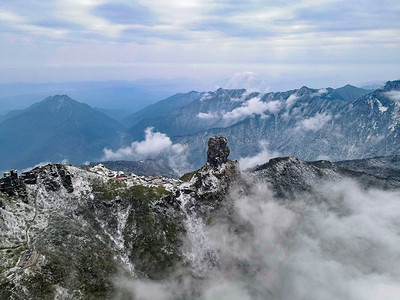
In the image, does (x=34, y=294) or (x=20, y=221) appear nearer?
(x=34, y=294)

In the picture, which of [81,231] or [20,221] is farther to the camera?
[81,231]

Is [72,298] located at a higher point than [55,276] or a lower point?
lower

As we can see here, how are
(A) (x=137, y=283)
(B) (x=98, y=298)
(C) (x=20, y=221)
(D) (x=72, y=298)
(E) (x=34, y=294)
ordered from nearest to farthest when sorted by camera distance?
1. (E) (x=34, y=294)
2. (D) (x=72, y=298)
3. (B) (x=98, y=298)
4. (C) (x=20, y=221)
5. (A) (x=137, y=283)

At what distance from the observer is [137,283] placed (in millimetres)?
192875

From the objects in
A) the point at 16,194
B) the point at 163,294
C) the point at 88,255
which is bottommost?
the point at 163,294

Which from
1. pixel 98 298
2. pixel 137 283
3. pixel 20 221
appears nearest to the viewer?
pixel 98 298

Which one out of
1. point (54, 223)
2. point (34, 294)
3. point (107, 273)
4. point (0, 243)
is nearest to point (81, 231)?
point (54, 223)

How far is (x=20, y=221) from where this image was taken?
179 metres

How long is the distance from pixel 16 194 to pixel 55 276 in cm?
7423

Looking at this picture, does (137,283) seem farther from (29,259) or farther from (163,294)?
(29,259)

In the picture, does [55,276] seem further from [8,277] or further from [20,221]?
Result: [20,221]

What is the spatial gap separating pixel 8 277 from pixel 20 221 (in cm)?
4708

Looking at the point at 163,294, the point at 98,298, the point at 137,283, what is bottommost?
the point at 163,294

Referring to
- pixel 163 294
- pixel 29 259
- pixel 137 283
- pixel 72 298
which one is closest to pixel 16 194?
pixel 29 259
